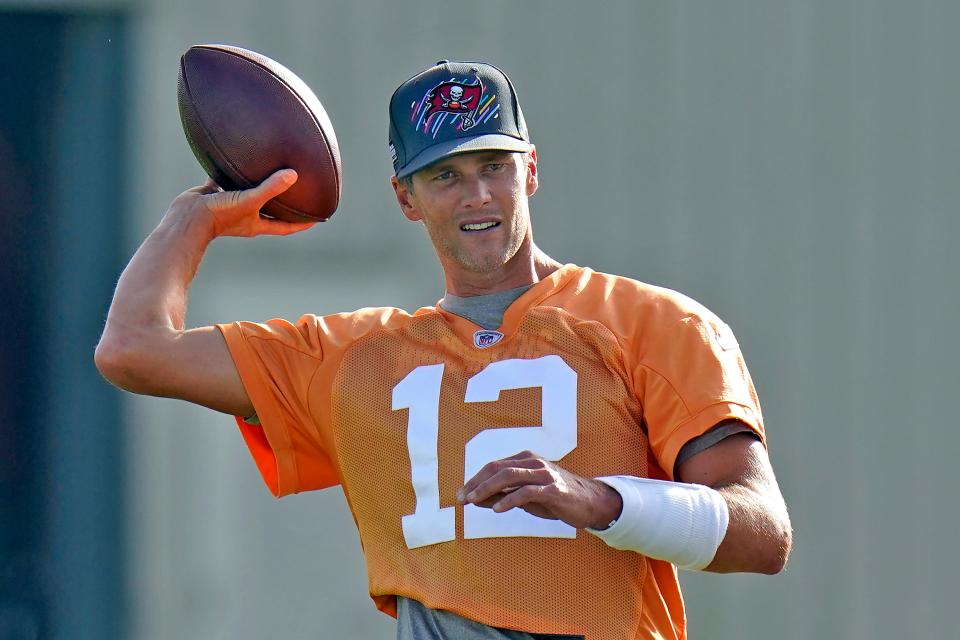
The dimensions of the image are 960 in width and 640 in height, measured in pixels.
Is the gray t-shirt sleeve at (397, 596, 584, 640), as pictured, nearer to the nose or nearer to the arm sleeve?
the arm sleeve

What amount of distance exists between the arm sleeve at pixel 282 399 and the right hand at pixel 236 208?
0.21 m

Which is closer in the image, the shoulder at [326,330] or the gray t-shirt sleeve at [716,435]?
the gray t-shirt sleeve at [716,435]

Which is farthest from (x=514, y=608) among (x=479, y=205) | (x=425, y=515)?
(x=479, y=205)

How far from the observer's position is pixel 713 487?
93.5 inches

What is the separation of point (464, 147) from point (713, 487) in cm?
77

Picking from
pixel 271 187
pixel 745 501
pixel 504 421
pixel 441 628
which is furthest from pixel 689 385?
pixel 271 187

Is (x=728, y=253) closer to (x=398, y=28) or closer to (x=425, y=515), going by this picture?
(x=398, y=28)

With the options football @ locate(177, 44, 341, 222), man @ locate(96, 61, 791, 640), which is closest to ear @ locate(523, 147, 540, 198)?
man @ locate(96, 61, 791, 640)

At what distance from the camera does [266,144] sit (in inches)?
113

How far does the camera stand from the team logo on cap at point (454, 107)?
2740mm

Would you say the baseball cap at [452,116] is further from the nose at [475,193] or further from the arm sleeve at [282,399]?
the arm sleeve at [282,399]

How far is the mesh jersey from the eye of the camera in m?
2.45

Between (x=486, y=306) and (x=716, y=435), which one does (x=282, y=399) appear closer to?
(x=486, y=306)

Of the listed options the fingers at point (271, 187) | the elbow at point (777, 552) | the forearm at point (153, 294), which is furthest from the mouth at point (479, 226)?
the elbow at point (777, 552)
